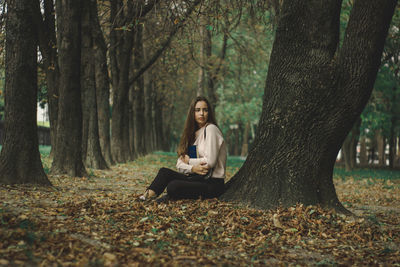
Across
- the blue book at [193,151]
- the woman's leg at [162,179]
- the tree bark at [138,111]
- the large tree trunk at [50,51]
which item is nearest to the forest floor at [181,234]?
the woman's leg at [162,179]

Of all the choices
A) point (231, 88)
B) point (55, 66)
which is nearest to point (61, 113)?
point (55, 66)

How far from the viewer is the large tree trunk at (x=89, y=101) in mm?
13008

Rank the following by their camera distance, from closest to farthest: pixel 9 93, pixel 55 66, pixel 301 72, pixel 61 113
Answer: pixel 301 72 < pixel 9 93 < pixel 61 113 < pixel 55 66

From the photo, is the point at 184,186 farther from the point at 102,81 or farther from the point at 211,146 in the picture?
the point at 102,81

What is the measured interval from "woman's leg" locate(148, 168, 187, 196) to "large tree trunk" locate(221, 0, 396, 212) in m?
1.09

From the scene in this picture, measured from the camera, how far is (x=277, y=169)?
20.9 ft

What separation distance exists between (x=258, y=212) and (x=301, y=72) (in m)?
2.25

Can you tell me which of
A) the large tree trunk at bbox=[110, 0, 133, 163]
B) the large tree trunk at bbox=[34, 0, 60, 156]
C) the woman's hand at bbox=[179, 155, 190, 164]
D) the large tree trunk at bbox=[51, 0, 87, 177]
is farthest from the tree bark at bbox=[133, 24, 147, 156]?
the woman's hand at bbox=[179, 155, 190, 164]

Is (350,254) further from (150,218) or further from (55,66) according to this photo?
(55,66)

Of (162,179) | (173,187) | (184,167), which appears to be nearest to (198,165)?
(184,167)

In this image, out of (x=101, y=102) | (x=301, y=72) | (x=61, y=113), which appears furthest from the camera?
(x=101, y=102)

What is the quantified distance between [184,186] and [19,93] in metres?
3.52

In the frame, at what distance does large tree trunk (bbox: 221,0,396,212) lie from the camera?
6.20 meters

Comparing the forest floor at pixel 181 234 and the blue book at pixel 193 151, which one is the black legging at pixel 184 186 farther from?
the blue book at pixel 193 151
